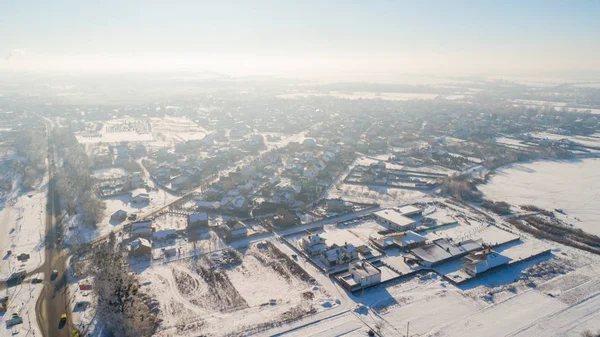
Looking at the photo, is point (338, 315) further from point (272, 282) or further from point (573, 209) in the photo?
point (573, 209)

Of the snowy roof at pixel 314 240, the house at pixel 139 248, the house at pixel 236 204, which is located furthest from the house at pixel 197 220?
the snowy roof at pixel 314 240

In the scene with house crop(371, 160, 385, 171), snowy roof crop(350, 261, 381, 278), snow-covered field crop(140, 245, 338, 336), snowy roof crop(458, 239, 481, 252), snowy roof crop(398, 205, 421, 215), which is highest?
house crop(371, 160, 385, 171)

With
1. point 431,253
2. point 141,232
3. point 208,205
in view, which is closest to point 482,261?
point 431,253

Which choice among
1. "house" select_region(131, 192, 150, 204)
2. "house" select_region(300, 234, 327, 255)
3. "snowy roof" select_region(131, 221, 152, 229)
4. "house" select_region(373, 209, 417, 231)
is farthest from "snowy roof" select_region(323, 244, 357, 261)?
"house" select_region(131, 192, 150, 204)

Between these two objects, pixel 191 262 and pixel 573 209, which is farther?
pixel 573 209

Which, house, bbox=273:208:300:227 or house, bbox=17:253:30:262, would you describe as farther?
house, bbox=273:208:300:227

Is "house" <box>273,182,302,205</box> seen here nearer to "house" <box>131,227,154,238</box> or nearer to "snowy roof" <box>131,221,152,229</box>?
"snowy roof" <box>131,221,152,229</box>

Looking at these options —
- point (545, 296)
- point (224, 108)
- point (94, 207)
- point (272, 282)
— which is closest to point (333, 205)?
point (272, 282)

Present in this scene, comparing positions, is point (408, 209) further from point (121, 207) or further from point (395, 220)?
point (121, 207)
